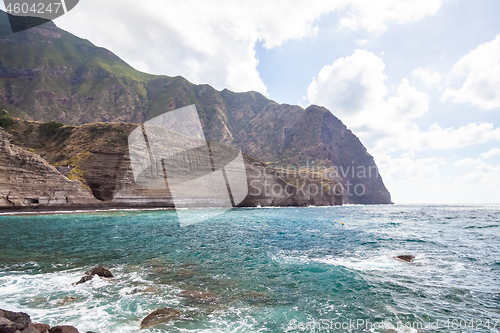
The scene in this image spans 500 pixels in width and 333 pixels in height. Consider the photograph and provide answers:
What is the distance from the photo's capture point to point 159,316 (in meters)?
7.37

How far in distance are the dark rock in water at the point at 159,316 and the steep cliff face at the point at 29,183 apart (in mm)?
54062

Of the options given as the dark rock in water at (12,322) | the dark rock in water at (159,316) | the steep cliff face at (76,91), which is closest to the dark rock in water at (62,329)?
the dark rock in water at (12,322)

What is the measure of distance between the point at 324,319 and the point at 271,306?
1.96 m

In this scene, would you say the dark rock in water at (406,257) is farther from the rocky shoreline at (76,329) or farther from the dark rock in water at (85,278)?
the dark rock in water at (85,278)

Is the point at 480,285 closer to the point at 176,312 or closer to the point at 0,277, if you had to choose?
the point at 176,312

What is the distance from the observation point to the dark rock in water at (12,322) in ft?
16.8

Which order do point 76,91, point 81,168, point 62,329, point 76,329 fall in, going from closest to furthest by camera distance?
point 62,329
point 76,329
point 81,168
point 76,91

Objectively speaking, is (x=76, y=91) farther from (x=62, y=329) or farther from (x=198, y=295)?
(x=62, y=329)

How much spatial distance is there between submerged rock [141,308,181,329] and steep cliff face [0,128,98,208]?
177ft

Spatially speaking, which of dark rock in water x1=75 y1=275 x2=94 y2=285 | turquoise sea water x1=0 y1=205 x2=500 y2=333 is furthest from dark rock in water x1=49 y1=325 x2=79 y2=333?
dark rock in water x1=75 y1=275 x2=94 y2=285

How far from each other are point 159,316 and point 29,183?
55.3 meters

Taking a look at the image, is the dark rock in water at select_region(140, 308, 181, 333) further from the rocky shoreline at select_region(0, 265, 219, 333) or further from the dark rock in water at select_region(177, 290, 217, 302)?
the dark rock in water at select_region(177, 290, 217, 302)

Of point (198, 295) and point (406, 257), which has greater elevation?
point (406, 257)

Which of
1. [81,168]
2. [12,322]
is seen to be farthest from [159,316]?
[81,168]
